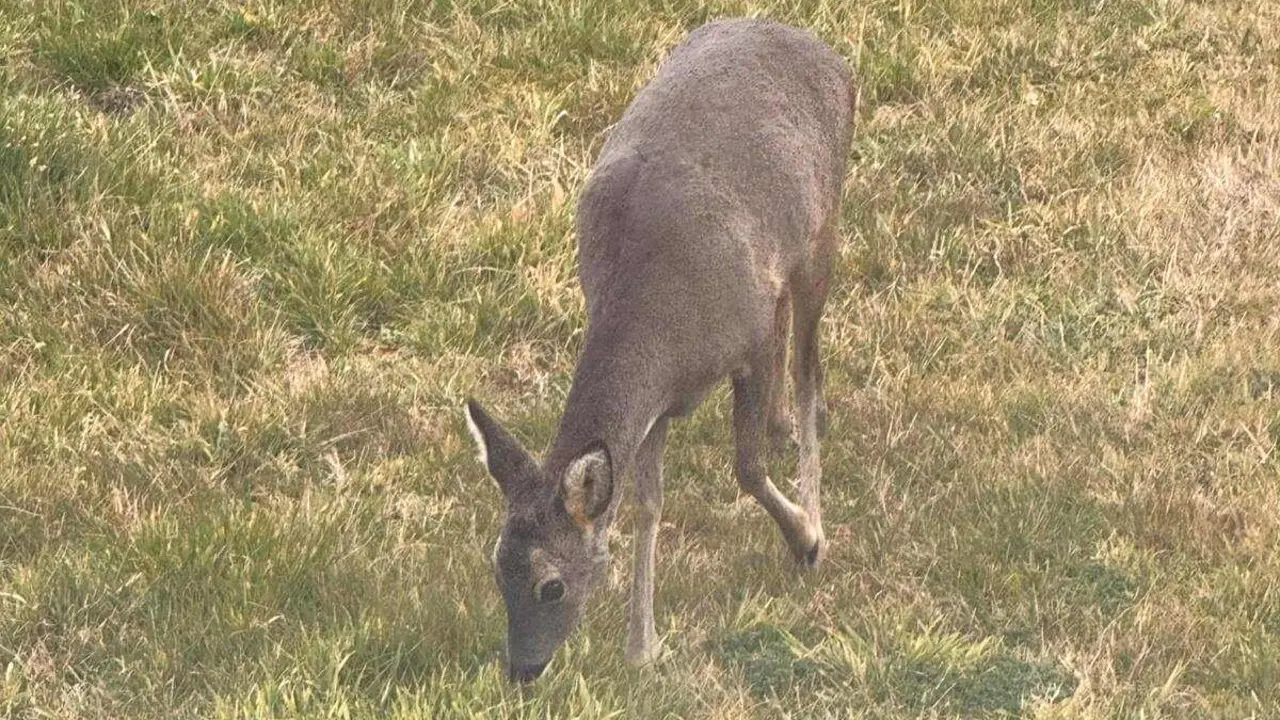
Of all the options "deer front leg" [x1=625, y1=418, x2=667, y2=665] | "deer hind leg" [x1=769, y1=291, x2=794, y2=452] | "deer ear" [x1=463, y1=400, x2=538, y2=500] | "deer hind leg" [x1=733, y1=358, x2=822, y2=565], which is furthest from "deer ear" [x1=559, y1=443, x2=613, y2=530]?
"deer hind leg" [x1=769, y1=291, x2=794, y2=452]

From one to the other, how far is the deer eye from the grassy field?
23cm

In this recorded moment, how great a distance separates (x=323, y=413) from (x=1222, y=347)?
3.82 m

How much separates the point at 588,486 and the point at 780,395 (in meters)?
2.07

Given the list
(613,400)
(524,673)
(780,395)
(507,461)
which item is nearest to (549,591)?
(524,673)

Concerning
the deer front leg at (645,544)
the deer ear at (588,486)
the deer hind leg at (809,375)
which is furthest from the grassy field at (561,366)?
the deer ear at (588,486)

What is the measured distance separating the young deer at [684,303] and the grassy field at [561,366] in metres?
0.28

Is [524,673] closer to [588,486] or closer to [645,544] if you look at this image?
[588,486]

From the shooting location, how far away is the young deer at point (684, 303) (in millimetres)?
5652

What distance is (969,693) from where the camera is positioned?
236 inches

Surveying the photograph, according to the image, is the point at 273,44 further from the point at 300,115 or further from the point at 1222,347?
the point at 1222,347

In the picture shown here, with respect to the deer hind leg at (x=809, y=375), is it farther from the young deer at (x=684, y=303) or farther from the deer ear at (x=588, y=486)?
the deer ear at (x=588, y=486)

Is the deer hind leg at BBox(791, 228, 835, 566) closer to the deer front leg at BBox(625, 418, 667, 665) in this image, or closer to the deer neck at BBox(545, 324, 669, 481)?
the deer front leg at BBox(625, 418, 667, 665)

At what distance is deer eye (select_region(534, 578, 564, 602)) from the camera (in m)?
5.60

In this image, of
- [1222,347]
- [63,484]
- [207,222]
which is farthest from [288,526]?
[1222,347]
